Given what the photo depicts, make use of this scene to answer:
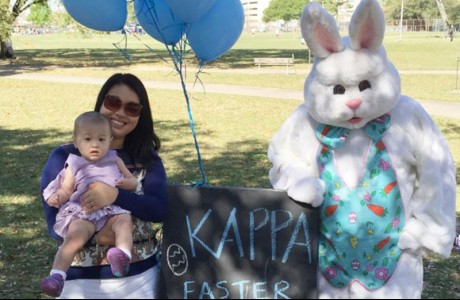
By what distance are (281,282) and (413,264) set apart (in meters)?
0.58

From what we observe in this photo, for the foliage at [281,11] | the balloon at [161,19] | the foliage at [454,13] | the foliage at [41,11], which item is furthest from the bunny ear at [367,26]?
the foliage at [281,11]

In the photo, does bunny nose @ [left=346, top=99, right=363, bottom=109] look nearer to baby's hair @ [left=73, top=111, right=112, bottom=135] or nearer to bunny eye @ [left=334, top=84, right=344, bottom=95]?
bunny eye @ [left=334, top=84, right=344, bottom=95]

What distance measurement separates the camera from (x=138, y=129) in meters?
2.99

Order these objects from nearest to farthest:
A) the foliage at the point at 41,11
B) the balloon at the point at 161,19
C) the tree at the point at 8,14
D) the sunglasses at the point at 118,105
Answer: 1. the sunglasses at the point at 118,105
2. the balloon at the point at 161,19
3. the tree at the point at 8,14
4. the foliage at the point at 41,11

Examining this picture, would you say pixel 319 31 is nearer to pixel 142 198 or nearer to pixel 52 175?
pixel 142 198

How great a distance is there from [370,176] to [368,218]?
18cm

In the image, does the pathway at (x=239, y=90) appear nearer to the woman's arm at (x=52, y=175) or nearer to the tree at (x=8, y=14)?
the tree at (x=8, y=14)

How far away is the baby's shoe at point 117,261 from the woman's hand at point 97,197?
7.8 inches


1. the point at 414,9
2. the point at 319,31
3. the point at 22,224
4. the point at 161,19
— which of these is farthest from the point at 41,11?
the point at 414,9

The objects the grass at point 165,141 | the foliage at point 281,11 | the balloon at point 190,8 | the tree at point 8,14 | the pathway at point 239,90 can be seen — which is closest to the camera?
the balloon at point 190,8

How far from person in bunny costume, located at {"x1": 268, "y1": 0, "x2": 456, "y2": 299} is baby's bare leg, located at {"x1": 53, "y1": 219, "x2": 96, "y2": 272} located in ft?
2.96

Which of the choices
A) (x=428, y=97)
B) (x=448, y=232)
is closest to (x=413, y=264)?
(x=448, y=232)

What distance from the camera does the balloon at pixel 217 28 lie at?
3.24 m

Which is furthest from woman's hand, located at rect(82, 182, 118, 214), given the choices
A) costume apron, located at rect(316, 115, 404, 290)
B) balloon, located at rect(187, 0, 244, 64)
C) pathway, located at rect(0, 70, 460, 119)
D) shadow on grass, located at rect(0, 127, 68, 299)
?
pathway, located at rect(0, 70, 460, 119)
